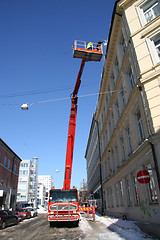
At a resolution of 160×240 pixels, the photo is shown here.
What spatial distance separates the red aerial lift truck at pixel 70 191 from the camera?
1302cm

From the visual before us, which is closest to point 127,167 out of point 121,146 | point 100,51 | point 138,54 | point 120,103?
point 121,146

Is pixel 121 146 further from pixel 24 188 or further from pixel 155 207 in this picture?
pixel 24 188

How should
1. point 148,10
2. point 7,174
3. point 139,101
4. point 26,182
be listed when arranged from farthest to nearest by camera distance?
point 26,182 → point 7,174 → point 148,10 → point 139,101

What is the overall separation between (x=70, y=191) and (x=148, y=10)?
14.9 m

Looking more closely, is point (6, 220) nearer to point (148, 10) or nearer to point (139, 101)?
point (139, 101)

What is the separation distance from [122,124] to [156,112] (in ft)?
22.3

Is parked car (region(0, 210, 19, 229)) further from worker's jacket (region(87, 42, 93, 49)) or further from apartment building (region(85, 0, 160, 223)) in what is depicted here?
worker's jacket (region(87, 42, 93, 49))

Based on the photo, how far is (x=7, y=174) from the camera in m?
34.7

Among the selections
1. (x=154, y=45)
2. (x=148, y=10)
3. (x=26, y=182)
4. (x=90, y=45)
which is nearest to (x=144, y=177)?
(x=154, y=45)

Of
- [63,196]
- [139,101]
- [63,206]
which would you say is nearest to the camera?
[139,101]

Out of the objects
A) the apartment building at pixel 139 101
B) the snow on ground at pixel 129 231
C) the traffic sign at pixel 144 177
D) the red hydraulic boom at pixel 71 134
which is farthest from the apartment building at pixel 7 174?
the traffic sign at pixel 144 177

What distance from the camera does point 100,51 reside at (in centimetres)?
1675

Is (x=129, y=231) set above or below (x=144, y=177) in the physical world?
below

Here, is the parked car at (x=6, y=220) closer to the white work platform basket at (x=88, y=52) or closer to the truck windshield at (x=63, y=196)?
the truck windshield at (x=63, y=196)
